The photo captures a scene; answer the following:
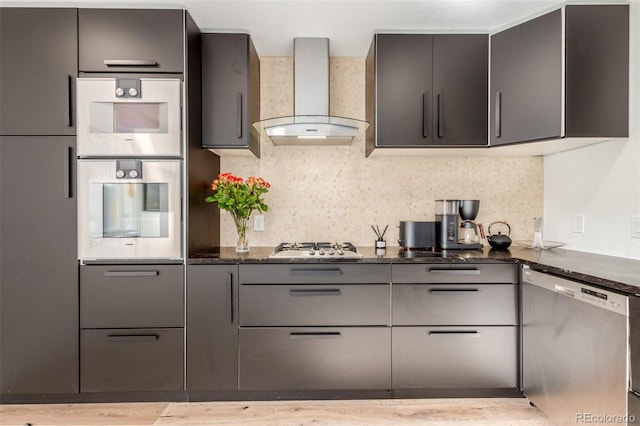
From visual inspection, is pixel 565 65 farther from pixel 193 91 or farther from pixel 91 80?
pixel 91 80

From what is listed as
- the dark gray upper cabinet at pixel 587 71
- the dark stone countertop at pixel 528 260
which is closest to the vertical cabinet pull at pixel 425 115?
the dark gray upper cabinet at pixel 587 71

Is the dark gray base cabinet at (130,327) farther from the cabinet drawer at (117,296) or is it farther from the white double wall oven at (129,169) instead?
the white double wall oven at (129,169)

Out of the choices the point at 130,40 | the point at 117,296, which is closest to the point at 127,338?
the point at 117,296

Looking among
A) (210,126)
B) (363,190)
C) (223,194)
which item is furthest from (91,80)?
(363,190)

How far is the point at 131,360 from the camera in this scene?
1997 millimetres

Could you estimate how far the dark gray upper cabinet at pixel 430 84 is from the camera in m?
2.26

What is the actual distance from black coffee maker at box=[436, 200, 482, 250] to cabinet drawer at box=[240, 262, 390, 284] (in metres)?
0.63

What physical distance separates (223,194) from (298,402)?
52.5 inches

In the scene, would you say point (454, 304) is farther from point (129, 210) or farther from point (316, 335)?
point (129, 210)

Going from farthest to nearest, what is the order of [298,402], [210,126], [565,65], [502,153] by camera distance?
[502,153], [210,126], [298,402], [565,65]

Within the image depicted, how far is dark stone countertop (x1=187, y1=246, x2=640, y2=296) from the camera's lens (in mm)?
1483

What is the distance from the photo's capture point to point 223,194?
2195 mm

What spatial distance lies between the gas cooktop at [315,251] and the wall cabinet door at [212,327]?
1.12ft

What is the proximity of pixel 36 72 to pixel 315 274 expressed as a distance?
1.95 meters
